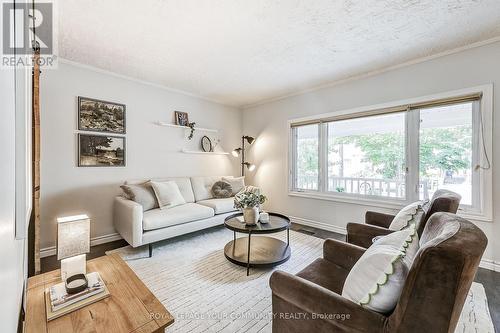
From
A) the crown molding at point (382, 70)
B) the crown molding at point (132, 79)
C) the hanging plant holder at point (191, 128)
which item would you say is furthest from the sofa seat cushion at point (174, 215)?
the crown molding at point (382, 70)

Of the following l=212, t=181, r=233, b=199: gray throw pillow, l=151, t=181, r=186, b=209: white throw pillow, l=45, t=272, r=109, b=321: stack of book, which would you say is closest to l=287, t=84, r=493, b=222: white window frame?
l=212, t=181, r=233, b=199: gray throw pillow

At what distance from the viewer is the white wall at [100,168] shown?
106 inches

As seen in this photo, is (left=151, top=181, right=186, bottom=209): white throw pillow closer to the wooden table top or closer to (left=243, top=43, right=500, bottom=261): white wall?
the wooden table top

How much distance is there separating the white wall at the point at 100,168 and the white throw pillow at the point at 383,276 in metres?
3.33

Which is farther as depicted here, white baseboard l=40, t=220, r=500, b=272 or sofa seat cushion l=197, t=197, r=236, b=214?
sofa seat cushion l=197, t=197, r=236, b=214

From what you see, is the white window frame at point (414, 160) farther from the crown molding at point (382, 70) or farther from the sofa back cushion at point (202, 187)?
the sofa back cushion at point (202, 187)

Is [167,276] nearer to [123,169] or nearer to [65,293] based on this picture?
[65,293]

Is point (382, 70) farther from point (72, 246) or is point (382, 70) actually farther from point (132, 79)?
point (72, 246)

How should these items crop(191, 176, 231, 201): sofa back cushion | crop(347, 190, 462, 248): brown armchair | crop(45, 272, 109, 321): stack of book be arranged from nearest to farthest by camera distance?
crop(45, 272, 109, 321): stack of book
crop(347, 190, 462, 248): brown armchair
crop(191, 176, 231, 201): sofa back cushion

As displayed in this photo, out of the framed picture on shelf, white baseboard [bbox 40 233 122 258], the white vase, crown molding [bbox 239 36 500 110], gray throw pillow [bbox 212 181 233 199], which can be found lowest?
white baseboard [bbox 40 233 122 258]

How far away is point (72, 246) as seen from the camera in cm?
130

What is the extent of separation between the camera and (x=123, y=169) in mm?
3297

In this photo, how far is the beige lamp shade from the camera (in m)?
1.27

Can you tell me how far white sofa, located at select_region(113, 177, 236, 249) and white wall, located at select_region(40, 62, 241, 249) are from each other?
0.26m
